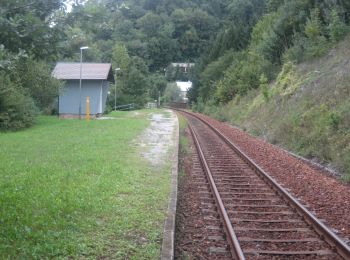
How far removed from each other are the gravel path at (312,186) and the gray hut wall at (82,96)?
25.9m

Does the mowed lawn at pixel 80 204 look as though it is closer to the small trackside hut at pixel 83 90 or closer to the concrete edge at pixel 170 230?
the concrete edge at pixel 170 230

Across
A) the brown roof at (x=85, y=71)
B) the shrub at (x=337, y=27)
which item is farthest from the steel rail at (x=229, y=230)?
the brown roof at (x=85, y=71)

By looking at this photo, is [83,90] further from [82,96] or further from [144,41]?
[144,41]

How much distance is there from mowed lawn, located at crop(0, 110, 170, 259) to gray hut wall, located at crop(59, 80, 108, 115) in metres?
25.7

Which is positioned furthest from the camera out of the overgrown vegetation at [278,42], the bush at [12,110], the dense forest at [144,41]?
the overgrown vegetation at [278,42]

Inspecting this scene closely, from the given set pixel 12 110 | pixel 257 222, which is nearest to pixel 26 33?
pixel 257 222

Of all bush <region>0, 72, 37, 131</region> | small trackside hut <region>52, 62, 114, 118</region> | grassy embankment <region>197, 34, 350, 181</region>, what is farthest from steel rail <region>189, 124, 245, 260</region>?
small trackside hut <region>52, 62, 114, 118</region>

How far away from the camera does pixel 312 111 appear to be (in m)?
19.2

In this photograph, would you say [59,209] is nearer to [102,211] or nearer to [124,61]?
[102,211]

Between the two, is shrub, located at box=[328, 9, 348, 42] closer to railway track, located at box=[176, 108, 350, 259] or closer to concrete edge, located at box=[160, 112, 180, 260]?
railway track, located at box=[176, 108, 350, 259]

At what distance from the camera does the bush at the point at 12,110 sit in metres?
25.5

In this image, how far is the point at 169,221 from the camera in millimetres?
8234

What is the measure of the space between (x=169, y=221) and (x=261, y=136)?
687 inches

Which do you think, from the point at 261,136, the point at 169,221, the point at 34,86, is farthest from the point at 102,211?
the point at 34,86
